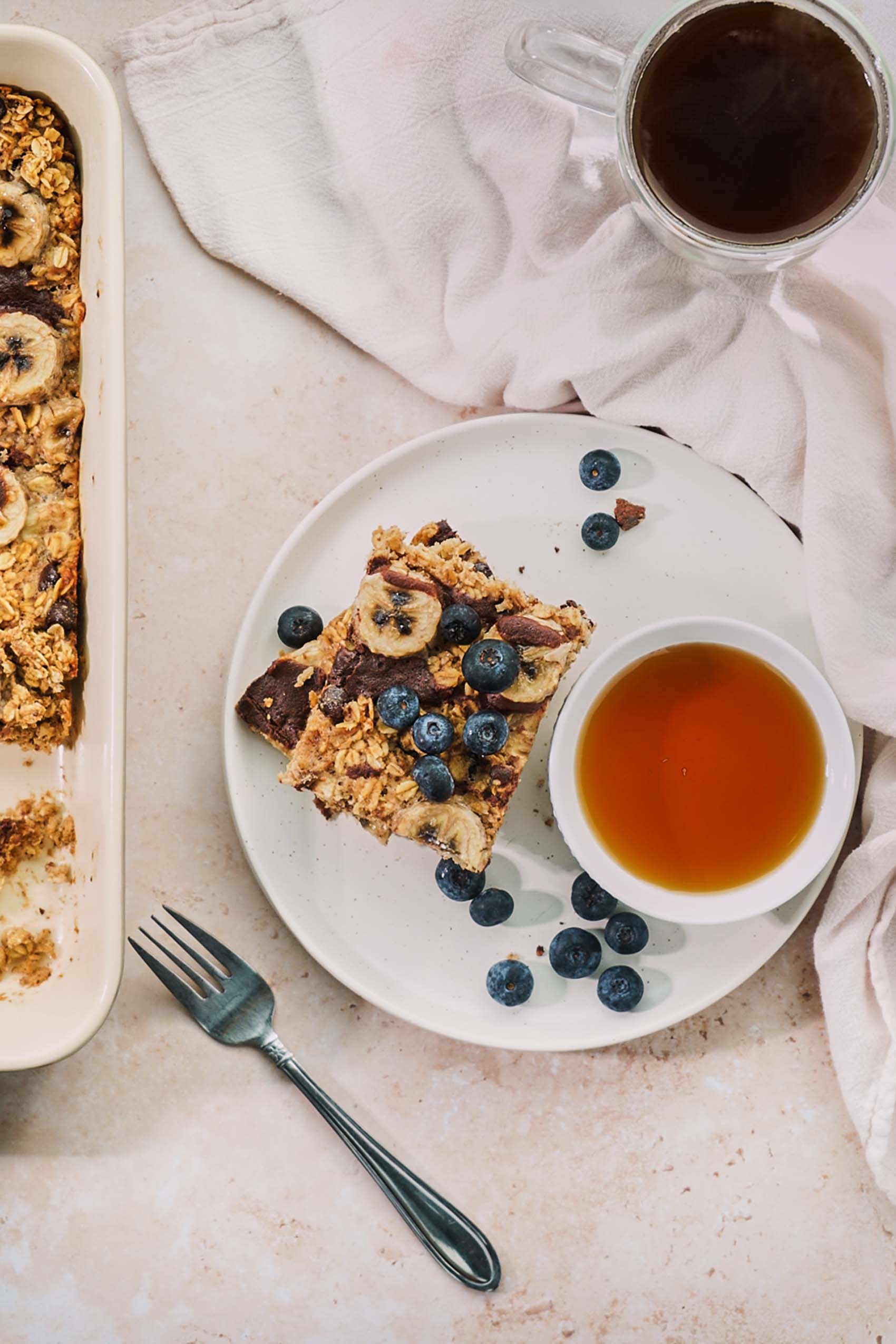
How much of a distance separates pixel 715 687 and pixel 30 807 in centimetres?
140

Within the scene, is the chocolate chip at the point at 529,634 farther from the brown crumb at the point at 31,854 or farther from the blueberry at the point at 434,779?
the brown crumb at the point at 31,854

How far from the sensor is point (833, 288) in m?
2.30

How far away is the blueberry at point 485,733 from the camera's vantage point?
2062mm

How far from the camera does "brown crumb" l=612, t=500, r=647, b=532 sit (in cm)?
238

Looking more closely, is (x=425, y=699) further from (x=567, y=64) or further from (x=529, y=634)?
(x=567, y=64)

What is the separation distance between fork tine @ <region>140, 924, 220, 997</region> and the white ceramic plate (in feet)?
0.79

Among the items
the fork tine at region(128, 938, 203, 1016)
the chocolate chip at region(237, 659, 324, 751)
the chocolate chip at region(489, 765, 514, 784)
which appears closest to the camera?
the chocolate chip at region(489, 765, 514, 784)

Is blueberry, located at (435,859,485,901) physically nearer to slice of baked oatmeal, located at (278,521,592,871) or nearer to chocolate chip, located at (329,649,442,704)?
slice of baked oatmeal, located at (278,521,592,871)

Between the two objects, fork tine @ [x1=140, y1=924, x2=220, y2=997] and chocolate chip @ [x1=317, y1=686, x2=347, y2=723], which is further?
fork tine @ [x1=140, y1=924, x2=220, y2=997]

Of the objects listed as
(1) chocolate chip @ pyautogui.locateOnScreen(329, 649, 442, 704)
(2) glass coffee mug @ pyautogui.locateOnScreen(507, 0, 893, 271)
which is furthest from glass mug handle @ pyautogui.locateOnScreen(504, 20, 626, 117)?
(1) chocolate chip @ pyautogui.locateOnScreen(329, 649, 442, 704)

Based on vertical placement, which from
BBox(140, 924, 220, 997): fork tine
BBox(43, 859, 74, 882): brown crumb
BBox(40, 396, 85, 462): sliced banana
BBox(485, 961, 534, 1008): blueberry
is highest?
BBox(40, 396, 85, 462): sliced banana

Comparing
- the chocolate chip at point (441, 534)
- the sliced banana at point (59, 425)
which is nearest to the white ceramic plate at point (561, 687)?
the chocolate chip at point (441, 534)

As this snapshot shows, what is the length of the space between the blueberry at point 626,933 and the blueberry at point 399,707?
0.62 meters

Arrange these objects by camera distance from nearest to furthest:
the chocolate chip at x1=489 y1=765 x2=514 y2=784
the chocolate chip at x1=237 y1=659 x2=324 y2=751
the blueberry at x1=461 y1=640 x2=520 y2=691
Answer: the blueberry at x1=461 y1=640 x2=520 y2=691, the chocolate chip at x1=489 y1=765 x2=514 y2=784, the chocolate chip at x1=237 y1=659 x2=324 y2=751
